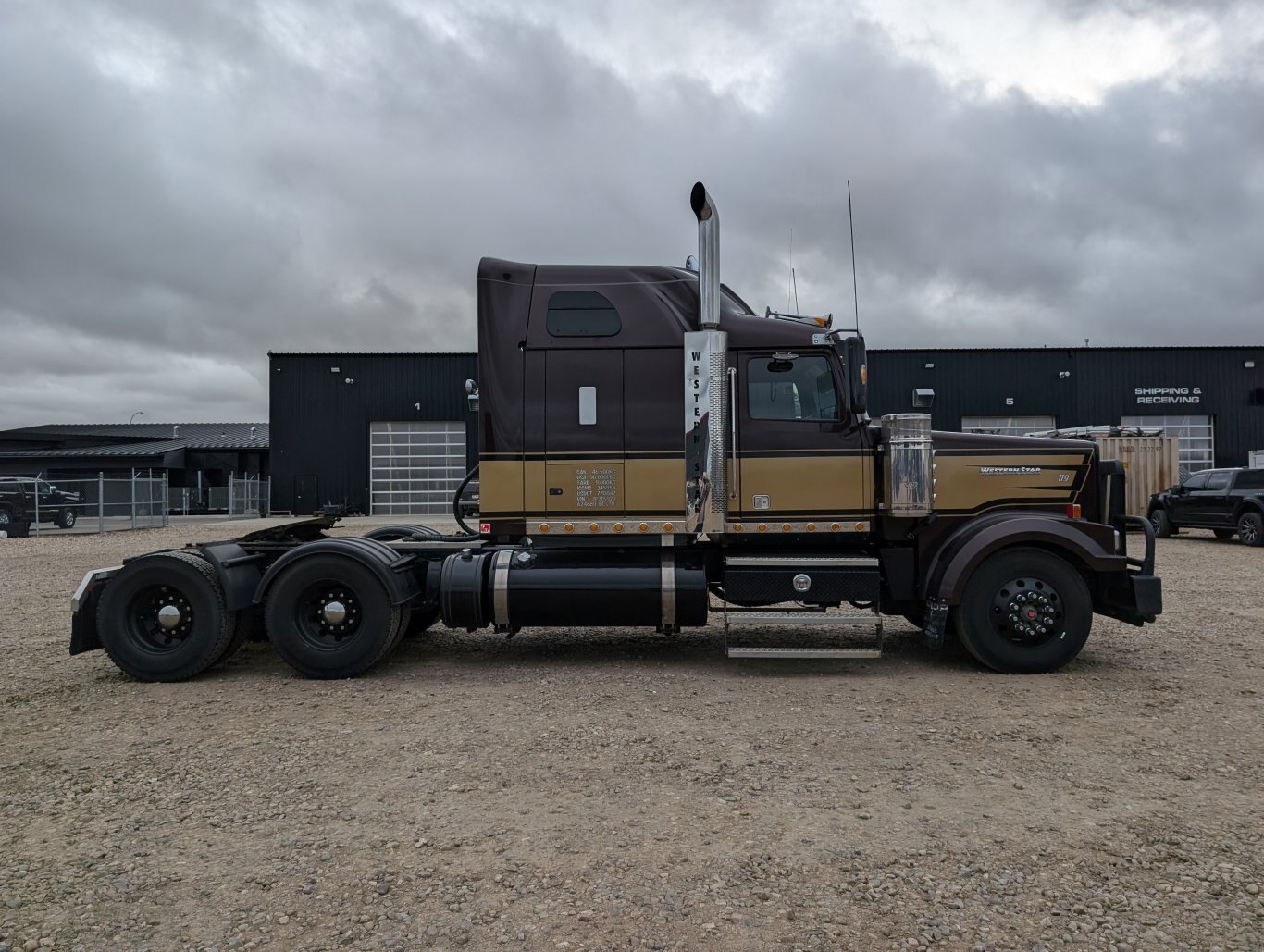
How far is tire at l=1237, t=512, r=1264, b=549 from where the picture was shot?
16.4 meters

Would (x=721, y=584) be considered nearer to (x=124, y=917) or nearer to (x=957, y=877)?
(x=957, y=877)

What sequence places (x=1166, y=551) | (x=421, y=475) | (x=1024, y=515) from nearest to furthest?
(x=1024, y=515), (x=1166, y=551), (x=421, y=475)

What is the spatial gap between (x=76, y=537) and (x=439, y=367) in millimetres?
14071

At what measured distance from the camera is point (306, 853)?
10.5 ft

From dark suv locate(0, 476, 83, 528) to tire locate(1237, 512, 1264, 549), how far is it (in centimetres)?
2943

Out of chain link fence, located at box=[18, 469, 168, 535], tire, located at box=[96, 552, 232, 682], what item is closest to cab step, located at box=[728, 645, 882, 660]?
tire, located at box=[96, 552, 232, 682]

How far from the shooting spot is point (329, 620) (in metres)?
6.12

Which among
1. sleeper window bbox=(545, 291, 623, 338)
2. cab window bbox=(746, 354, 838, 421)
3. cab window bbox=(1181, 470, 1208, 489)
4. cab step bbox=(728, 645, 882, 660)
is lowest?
cab step bbox=(728, 645, 882, 660)

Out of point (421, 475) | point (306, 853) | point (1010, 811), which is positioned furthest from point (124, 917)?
point (421, 475)

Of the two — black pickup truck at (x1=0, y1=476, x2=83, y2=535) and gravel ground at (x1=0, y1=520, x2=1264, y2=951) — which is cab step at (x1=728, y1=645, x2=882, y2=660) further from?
black pickup truck at (x1=0, y1=476, x2=83, y2=535)

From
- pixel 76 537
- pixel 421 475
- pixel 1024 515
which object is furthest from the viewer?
pixel 421 475

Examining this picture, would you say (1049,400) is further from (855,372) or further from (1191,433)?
(855,372)

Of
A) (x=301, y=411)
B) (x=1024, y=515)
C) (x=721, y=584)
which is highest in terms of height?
(x=301, y=411)

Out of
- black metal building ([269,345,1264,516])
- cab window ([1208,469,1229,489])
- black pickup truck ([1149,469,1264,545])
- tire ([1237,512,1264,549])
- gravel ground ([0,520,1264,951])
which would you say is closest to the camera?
gravel ground ([0,520,1264,951])
